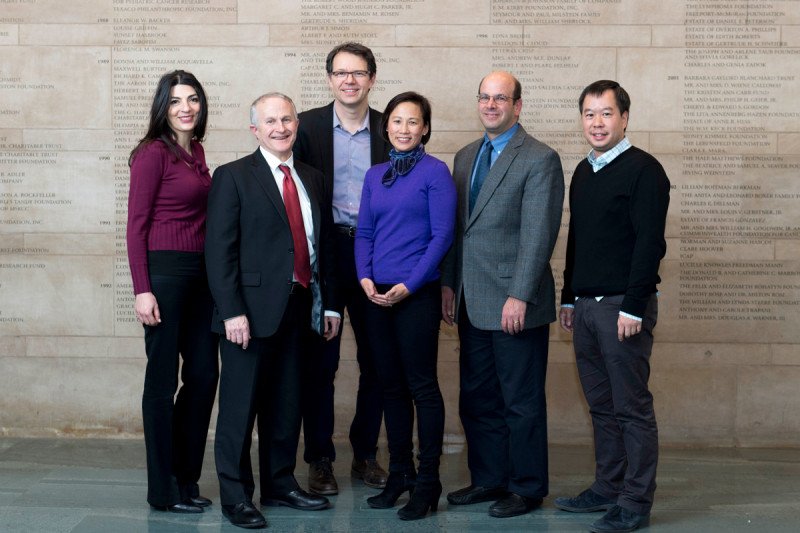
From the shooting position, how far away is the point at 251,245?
139 inches

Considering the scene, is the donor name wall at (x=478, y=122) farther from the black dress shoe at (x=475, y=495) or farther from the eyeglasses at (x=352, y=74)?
the black dress shoe at (x=475, y=495)

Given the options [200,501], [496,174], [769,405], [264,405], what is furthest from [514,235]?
[769,405]

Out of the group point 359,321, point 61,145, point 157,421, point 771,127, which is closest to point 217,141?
point 61,145

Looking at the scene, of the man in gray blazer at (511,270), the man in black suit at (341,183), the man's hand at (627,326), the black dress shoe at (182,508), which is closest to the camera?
the man's hand at (627,326)

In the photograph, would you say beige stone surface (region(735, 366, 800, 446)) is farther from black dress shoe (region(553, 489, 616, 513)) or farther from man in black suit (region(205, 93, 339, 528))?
man in black suit (region(205, 93, 339, 528))

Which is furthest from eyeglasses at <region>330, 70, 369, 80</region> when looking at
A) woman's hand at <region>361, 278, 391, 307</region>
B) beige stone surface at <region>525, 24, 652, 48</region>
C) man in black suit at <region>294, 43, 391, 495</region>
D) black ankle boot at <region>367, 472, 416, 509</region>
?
black ankle boot at <region>367, 472, 416, 509</region>

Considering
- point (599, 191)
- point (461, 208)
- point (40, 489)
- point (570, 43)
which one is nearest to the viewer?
point (599, 191)

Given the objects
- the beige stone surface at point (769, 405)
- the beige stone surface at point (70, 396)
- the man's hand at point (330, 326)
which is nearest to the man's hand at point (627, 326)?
the man's hand at point (330, 326)

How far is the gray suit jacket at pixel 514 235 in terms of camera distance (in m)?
3.56

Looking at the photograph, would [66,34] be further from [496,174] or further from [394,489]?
[394,489]

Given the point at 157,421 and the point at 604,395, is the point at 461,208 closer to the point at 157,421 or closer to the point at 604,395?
the point at 604,395

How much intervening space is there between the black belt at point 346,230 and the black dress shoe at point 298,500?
3.39 ft

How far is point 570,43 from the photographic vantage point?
4.88 meters

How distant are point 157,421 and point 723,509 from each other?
222 cm
